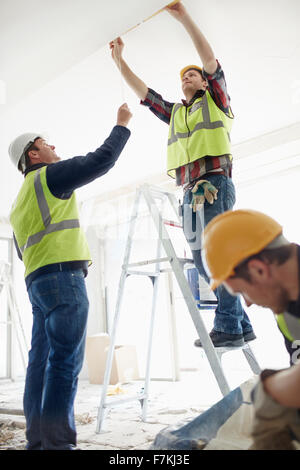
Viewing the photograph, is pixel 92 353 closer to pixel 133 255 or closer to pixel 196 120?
pixel 133 255

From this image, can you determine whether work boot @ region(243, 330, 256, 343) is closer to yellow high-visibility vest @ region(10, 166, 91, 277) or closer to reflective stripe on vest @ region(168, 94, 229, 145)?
yellow high-visibility vest @ region(10, 166, 91, 277)

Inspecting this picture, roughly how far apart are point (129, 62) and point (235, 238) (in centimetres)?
225

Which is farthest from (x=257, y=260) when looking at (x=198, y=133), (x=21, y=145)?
(x=21, y=145)

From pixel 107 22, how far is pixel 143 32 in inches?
16.8

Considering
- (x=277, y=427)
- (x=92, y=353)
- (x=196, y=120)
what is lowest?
(x=92, y=353)

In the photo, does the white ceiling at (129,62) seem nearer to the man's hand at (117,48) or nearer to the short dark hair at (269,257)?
the man's hand at (117,48)

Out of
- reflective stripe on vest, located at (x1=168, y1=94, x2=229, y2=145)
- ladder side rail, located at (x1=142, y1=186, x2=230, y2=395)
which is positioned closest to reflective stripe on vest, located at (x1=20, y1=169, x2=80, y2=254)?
ladder side rail, located at (x1=142, y1=186, x2=230, y2=395)

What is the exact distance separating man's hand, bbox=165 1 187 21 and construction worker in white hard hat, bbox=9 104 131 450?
56cm

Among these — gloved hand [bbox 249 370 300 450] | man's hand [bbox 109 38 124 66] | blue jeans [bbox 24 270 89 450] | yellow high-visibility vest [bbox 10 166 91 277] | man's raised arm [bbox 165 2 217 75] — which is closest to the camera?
gloved hand [bbox 249 370 300 450]

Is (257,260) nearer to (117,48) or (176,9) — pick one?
(176,9)

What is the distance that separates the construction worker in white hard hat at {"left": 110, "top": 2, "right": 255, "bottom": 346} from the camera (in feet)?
4.97
